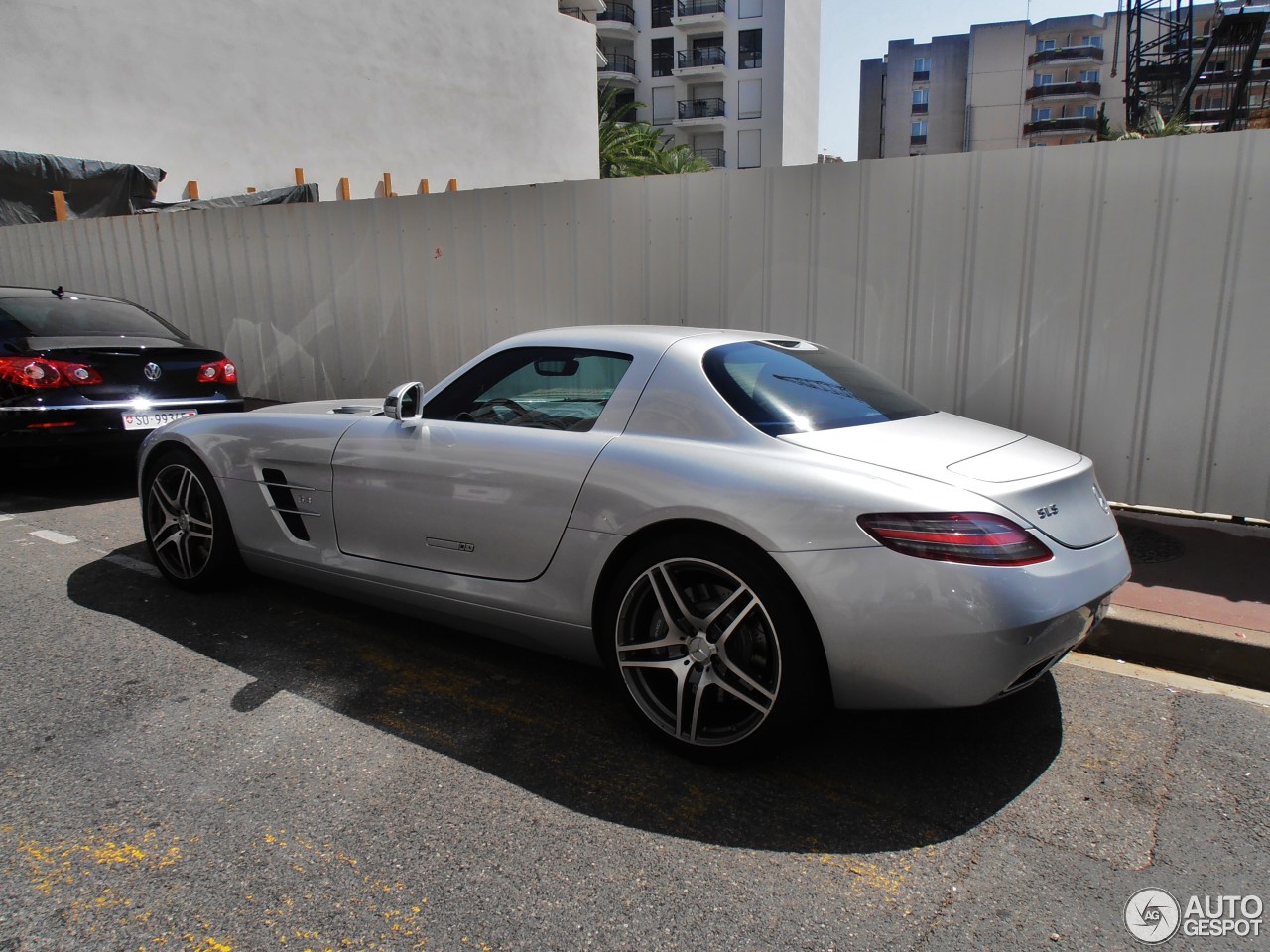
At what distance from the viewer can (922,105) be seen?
262ft

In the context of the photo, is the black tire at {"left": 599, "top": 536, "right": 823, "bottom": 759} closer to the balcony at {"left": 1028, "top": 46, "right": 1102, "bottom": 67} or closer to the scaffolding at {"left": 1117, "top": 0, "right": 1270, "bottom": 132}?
the scaffolding at {"left": 1117, "top": 0, "right": 1270, "bottom": 132}

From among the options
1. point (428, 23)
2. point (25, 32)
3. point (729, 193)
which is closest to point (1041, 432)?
point (729, 193)

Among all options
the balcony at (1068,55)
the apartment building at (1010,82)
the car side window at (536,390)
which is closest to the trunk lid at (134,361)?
the car side window at (536,390)

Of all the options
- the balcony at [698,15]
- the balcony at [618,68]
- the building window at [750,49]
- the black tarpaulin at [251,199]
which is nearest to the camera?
the black tarpaulin at [251,199]

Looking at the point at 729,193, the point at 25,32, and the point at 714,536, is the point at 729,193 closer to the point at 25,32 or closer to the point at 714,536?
the point at 714,536

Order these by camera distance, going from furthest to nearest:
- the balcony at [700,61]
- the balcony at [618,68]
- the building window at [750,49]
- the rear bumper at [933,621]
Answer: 1. the balcony at [618,68]
2. the building window at [750,49]
3. the balcony at [700,61]
4. the rear bumper at [933,621]

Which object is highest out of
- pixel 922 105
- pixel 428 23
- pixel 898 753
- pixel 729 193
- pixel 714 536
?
pixel 922 105

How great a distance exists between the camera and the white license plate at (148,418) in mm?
6012

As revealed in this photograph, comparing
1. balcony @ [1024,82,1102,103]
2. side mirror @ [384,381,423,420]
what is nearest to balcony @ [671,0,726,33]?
balcony @ [1024,82,1102,103]

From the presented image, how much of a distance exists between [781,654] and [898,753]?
0.68m

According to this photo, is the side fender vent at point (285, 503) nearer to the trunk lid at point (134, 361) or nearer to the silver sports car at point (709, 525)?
the silver sports car at point (709, 525)

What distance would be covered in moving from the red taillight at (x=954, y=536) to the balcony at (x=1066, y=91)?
89457 millimetres

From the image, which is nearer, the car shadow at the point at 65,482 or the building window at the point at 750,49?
the car shadow at the point at 65,482

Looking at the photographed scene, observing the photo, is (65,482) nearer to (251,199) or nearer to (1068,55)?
(251,199)
